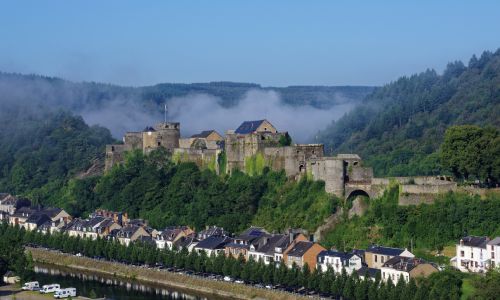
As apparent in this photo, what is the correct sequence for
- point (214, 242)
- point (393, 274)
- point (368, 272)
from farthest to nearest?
point (214, 242) < point (368, 272) < point (393, 274)

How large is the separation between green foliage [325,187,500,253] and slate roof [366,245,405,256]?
4.71 ft

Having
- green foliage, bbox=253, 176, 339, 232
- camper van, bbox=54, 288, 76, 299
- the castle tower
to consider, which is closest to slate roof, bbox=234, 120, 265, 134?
green foliage, bbox=253, 176, 339, 232

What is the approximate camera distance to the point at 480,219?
4831cm

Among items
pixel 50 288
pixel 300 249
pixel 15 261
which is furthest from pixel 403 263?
pixel 15 261

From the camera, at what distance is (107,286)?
5456 centimetres

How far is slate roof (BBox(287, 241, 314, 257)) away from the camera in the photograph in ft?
168

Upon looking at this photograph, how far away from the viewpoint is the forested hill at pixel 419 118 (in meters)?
A: 82.8

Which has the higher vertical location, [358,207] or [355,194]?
[355,194]

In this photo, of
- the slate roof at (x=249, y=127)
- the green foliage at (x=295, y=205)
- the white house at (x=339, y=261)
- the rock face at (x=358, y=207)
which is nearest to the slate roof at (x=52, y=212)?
the slate roof at (x=249, y=127)

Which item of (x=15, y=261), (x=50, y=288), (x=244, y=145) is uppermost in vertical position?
(x=244, y=145)

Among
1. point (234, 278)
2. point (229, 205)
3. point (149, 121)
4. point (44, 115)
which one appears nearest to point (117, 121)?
point (149, 121)

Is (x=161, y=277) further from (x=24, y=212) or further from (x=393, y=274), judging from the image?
(x=24, y=212)

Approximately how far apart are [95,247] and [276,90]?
141 meters

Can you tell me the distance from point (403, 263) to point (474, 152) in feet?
30.8
